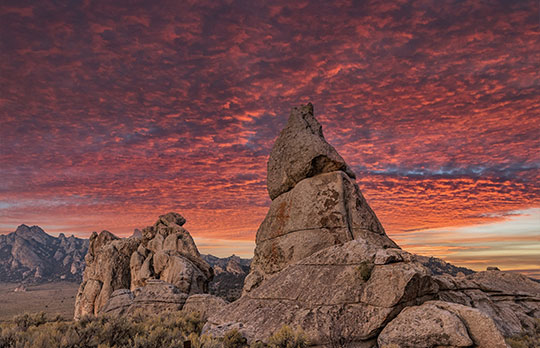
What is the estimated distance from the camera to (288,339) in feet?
32.0

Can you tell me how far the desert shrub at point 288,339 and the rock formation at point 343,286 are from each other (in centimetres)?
52

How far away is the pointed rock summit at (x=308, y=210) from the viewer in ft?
60.1

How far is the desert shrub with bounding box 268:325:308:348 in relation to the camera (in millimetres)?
9531

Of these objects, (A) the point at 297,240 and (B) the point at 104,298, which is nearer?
(A) the point at 297,240

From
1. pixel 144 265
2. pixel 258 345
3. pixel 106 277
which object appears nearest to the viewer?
pixel 258 345

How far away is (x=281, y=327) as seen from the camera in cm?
1061

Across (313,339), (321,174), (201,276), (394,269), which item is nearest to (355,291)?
(394,269)

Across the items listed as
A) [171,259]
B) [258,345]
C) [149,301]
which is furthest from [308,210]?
[171,259]

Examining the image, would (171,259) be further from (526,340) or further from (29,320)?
(526,340)

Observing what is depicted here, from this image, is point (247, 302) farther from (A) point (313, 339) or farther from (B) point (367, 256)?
(B) point (367, 256)

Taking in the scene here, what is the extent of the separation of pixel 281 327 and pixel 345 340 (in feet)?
6.80

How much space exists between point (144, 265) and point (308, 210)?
79.7ft

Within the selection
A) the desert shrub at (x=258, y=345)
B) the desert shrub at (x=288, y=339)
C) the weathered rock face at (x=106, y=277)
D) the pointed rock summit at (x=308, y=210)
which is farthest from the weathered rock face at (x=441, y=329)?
the weathered rock face at (x=106, y=277)

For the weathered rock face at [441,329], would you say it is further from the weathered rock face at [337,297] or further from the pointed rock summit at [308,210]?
the pointed rock summit at [308,210]
